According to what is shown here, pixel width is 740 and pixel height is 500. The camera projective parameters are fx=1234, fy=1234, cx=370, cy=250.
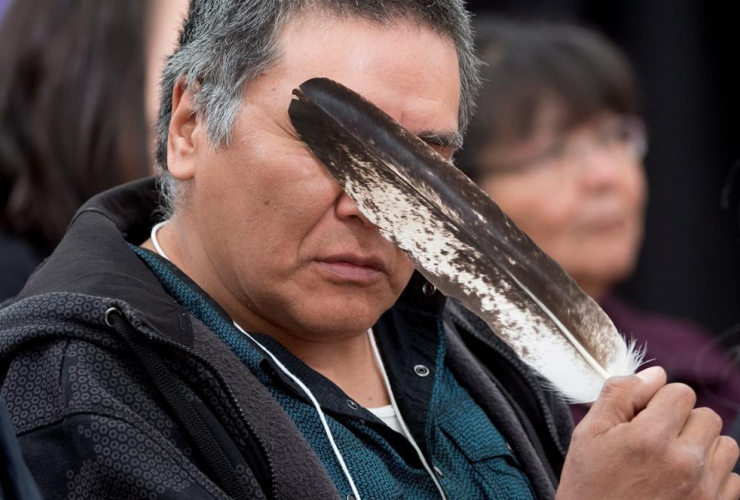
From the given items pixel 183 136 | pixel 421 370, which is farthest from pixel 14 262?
pixel 421 370

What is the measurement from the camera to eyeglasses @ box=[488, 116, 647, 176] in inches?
143

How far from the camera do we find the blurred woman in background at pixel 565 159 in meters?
3.64

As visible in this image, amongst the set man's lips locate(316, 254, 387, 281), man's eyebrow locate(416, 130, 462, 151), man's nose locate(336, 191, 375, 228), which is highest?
man's eyebrow locate(416, 130, 462, 151)

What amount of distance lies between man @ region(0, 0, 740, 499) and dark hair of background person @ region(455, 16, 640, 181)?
166cm

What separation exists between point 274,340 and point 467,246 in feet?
1.07

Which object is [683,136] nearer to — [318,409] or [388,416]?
[388,416]

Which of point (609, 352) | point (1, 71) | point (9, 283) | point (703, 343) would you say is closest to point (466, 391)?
point (609, 352)

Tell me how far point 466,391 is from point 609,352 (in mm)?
319

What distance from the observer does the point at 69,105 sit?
3062mm

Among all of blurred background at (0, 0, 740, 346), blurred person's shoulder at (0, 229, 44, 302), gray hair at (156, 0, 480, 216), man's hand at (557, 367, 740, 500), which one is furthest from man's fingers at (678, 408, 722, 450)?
blurred background at (0, 0, 740, 346)

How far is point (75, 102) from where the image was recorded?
3.06 metres

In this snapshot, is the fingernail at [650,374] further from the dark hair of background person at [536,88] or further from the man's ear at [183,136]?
the dark hair of background person at [536,88]

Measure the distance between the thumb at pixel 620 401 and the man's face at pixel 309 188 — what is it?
14.1 inches

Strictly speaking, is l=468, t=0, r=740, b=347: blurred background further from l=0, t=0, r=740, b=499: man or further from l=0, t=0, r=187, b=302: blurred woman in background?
l=0, t=0, r=740, b=499: man
